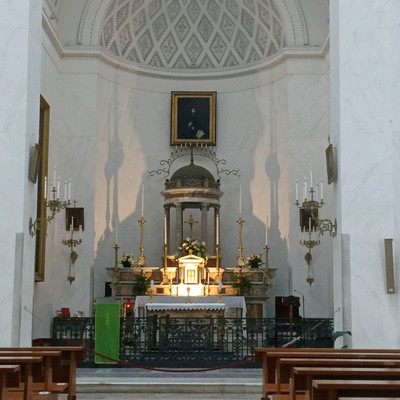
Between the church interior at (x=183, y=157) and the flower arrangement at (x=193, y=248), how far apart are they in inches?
1.5

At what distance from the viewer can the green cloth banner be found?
1217 cm

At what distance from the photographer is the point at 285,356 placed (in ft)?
23.2

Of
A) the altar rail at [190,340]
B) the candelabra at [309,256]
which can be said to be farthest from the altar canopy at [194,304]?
the candelabra at [309,256]

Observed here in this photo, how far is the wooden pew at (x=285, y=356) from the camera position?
21.8ft

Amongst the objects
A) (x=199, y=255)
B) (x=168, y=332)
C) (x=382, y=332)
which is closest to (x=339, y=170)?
(x=382, y=332)

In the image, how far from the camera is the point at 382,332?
10.5 meters

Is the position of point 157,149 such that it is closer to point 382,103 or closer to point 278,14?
point 278,14

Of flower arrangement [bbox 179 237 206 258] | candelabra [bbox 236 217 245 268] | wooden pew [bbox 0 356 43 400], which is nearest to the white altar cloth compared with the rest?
flower arrangement [bbox 179 237 206 258]

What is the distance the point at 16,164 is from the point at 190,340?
419cm

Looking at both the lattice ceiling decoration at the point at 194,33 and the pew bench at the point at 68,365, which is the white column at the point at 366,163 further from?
the lattice ceiling decoration at the point at 194,33

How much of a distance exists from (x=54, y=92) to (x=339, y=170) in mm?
8654

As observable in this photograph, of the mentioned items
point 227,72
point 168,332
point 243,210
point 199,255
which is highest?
point 227,72

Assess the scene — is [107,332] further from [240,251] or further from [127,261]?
[240,251]

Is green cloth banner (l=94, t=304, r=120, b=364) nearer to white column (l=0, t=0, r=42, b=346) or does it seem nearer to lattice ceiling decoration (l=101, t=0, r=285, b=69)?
white column (l=0, t=0, r=42, b=346)
